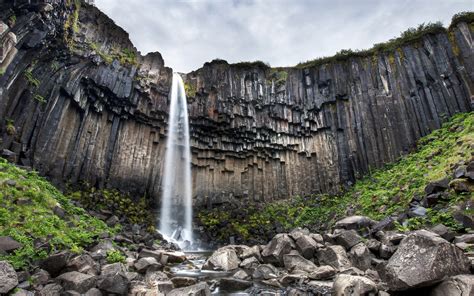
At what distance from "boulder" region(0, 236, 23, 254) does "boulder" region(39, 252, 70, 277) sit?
0.75m

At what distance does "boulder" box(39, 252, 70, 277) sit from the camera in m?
7.18

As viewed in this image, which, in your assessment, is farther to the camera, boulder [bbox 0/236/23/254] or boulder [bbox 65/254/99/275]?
boulder [bbox 65/254/99/275]

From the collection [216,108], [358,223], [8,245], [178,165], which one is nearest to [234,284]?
[8,245]

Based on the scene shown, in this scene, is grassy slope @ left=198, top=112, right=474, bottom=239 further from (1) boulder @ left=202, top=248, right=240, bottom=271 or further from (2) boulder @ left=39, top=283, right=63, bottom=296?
(2) boulder @ left=39, top=283, right=63, bottom=296

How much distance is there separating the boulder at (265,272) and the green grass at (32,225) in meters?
5.48

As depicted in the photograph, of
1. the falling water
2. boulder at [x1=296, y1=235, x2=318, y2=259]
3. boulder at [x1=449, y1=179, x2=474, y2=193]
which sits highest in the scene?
the falling water

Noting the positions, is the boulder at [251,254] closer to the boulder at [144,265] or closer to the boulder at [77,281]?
the boulder at [144,265]

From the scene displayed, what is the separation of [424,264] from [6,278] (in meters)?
8.21

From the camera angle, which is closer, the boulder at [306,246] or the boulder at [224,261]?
the boulder at [306,246]

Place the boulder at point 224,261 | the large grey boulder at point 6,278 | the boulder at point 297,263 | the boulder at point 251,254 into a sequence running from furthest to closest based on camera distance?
the boulder at point 251,254 < the boulder at point 224,261 < the boulder at point 297,263 < the large grey boulder at point 6,278

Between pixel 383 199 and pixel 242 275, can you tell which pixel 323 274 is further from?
pixel 383 199

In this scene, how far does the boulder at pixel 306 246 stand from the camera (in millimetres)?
10300

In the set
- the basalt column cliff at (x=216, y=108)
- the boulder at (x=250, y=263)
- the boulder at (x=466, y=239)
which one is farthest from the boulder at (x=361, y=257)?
the basalt column cliff at (x=216, y=108)

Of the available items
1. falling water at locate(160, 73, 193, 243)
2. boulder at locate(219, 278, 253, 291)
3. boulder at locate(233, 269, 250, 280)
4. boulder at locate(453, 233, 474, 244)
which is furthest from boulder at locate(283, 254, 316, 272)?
falling water at locate(160, 73, 193, 243)
